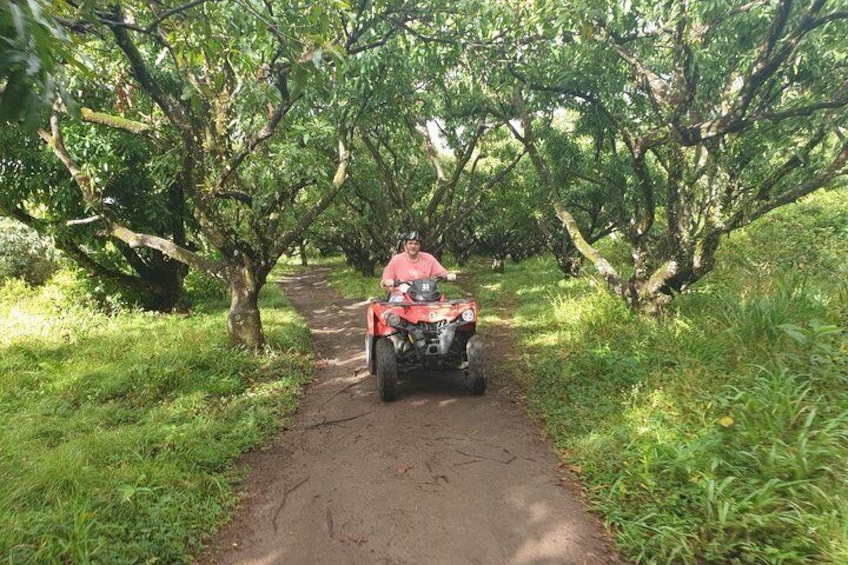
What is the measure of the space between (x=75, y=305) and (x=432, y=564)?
941cm

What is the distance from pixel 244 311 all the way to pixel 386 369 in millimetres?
2775

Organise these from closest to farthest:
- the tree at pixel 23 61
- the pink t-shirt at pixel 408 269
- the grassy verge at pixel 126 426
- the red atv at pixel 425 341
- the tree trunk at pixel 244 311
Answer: the tree at pixel 23 61 < the grassy verge at pixel 126 426 < the red atv at pixel 425 341 < the pink t-shirt at pixel 408 269 < the tree trunk at pixel 244 311

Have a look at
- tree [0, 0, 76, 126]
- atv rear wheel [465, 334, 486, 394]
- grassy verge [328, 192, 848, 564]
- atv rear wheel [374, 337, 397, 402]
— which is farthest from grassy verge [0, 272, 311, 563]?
grassy verge [328, 192, 848, 564]

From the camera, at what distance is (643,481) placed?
350 centimetres

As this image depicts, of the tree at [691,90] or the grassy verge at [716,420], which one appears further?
the tree at [691,90]

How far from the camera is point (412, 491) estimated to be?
12.3 feet

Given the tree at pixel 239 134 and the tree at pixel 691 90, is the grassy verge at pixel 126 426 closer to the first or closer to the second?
the tree at pixel 239 134

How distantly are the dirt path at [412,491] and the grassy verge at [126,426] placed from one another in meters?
0.35

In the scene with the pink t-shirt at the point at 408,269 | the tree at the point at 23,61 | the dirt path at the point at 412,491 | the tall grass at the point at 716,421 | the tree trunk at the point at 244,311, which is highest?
the tree at the point at 23,61

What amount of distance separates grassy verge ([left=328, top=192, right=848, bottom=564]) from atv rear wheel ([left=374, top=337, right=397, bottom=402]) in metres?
1.53

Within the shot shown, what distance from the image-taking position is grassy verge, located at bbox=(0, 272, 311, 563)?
9.96ft

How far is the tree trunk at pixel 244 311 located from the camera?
279 inches

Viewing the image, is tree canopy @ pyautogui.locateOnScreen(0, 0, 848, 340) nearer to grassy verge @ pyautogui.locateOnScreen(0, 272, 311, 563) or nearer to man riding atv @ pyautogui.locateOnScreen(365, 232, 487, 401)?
grassy verge @ pyautogui.locateOnScreen(0, 272, 311, 563)

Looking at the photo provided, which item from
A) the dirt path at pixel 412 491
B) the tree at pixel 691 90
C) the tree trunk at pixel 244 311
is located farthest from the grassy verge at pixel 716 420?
the tree trunk at pixel 244 311
